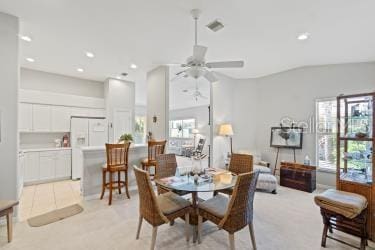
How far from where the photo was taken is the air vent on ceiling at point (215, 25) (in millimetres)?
2923

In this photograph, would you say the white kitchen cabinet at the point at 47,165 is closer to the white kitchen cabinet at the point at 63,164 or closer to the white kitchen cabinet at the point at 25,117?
the white kitchen cabinet at the point at 63,164

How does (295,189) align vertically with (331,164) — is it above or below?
below

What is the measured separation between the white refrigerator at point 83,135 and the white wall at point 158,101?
70.1 inches

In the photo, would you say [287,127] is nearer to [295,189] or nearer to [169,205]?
[295,189]

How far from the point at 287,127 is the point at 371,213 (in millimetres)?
3187

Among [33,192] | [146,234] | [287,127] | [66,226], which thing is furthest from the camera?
[287,127]

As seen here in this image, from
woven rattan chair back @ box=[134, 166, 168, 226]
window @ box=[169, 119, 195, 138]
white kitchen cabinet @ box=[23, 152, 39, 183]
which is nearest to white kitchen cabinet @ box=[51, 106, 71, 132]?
white kitchen cabinet @ box=[23, 152, 39, 183]

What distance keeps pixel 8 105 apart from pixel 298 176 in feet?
18.9

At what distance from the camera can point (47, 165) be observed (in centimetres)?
511

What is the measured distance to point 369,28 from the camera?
2.98 meters

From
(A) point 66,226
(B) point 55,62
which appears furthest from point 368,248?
(B) point 55,62

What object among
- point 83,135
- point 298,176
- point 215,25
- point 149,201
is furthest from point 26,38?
point 298,176

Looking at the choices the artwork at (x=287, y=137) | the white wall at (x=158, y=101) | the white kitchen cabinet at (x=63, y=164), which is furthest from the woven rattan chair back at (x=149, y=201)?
the artwork at (x=287, y=137)

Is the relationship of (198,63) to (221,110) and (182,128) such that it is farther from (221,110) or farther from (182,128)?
(182,128)
